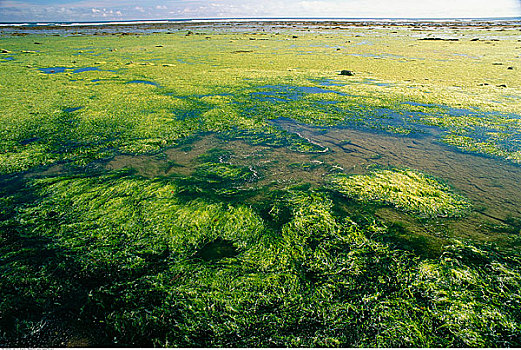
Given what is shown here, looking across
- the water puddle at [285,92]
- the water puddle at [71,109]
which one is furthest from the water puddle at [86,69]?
the water puddle at [285,92]

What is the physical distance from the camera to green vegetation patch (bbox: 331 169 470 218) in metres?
3.87

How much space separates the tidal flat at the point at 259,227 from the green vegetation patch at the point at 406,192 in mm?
29

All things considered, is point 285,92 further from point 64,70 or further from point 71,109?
point 64,70

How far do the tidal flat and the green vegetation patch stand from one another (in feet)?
0.10

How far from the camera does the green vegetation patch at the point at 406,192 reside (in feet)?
12.7

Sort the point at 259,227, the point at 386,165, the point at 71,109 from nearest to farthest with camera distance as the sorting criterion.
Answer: the point at 259,227 → the point at 386,165 → the point at 71,109

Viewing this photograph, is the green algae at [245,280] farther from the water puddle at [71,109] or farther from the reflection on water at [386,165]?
the water puddle at [71,109]

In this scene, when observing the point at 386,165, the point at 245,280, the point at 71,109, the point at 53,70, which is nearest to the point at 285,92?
the point at 386,165

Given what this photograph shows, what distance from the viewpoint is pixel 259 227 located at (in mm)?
3574

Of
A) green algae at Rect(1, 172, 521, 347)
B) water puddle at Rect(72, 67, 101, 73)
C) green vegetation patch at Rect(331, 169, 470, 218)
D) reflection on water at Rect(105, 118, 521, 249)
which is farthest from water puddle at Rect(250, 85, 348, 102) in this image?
water puddle at Rect(72, 67, 101, 73)

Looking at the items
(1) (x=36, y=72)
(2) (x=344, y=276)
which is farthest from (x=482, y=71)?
(1) (x=36, y=72)

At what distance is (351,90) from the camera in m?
10.3

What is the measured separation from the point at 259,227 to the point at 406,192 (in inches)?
97.7

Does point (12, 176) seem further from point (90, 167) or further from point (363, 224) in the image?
point (363, 224)
